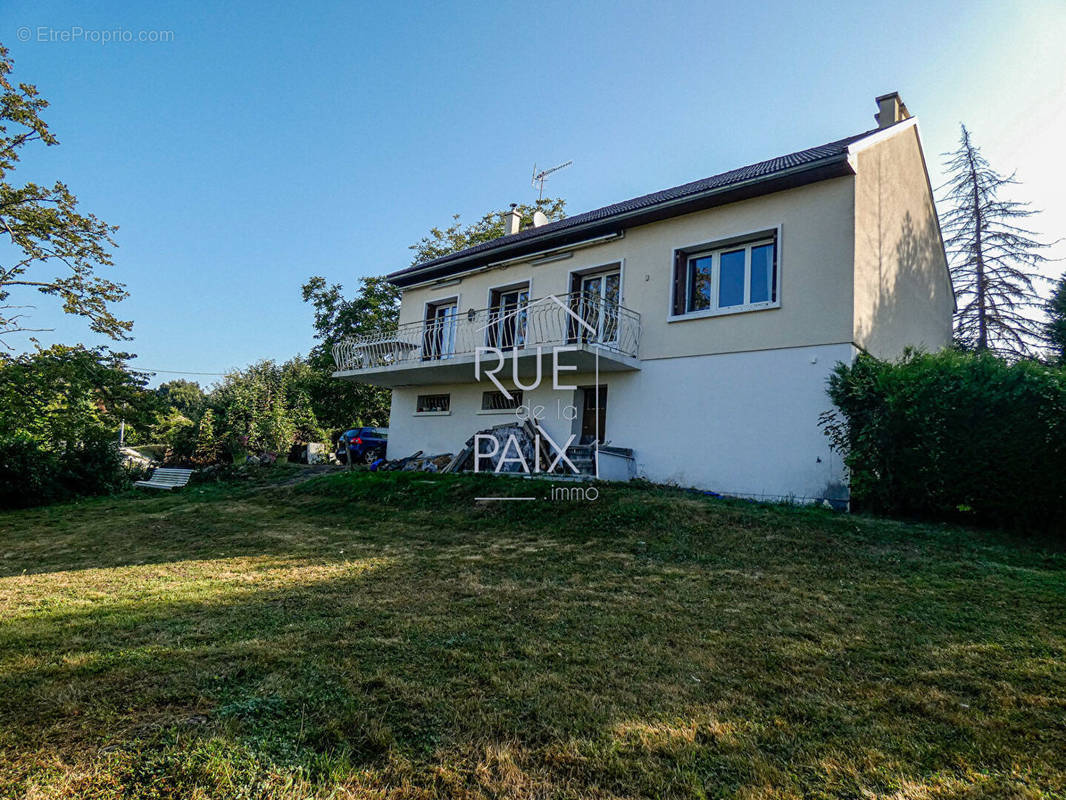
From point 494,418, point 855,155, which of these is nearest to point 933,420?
point 855,155

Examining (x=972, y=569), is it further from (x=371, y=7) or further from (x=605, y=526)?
(x=371, y=7)

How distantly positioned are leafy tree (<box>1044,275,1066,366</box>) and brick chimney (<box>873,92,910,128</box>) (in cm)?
648

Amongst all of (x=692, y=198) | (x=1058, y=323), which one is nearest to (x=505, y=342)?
(x=692, y=198)

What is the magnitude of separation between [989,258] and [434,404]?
77.9 feet

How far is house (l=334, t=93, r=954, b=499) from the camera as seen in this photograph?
9.22 metres

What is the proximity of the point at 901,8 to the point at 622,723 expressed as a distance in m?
10.9

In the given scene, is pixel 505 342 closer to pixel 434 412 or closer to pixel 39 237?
pixel 434 412

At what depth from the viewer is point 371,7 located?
9.23 metres

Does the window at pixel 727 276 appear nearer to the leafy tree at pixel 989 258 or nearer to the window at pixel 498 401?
the window at pixel 498 401

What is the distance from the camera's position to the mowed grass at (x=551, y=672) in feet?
6.26

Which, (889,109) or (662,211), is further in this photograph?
(889,109)

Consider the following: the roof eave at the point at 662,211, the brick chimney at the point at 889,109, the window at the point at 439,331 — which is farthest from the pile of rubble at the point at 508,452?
the brick chimney at the point at 889,109

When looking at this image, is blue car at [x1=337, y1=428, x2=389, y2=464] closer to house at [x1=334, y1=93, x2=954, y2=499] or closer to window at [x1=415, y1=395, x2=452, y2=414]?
window at [x1=415, y1=395, x2=452, y2=414]

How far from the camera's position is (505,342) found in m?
13.9
